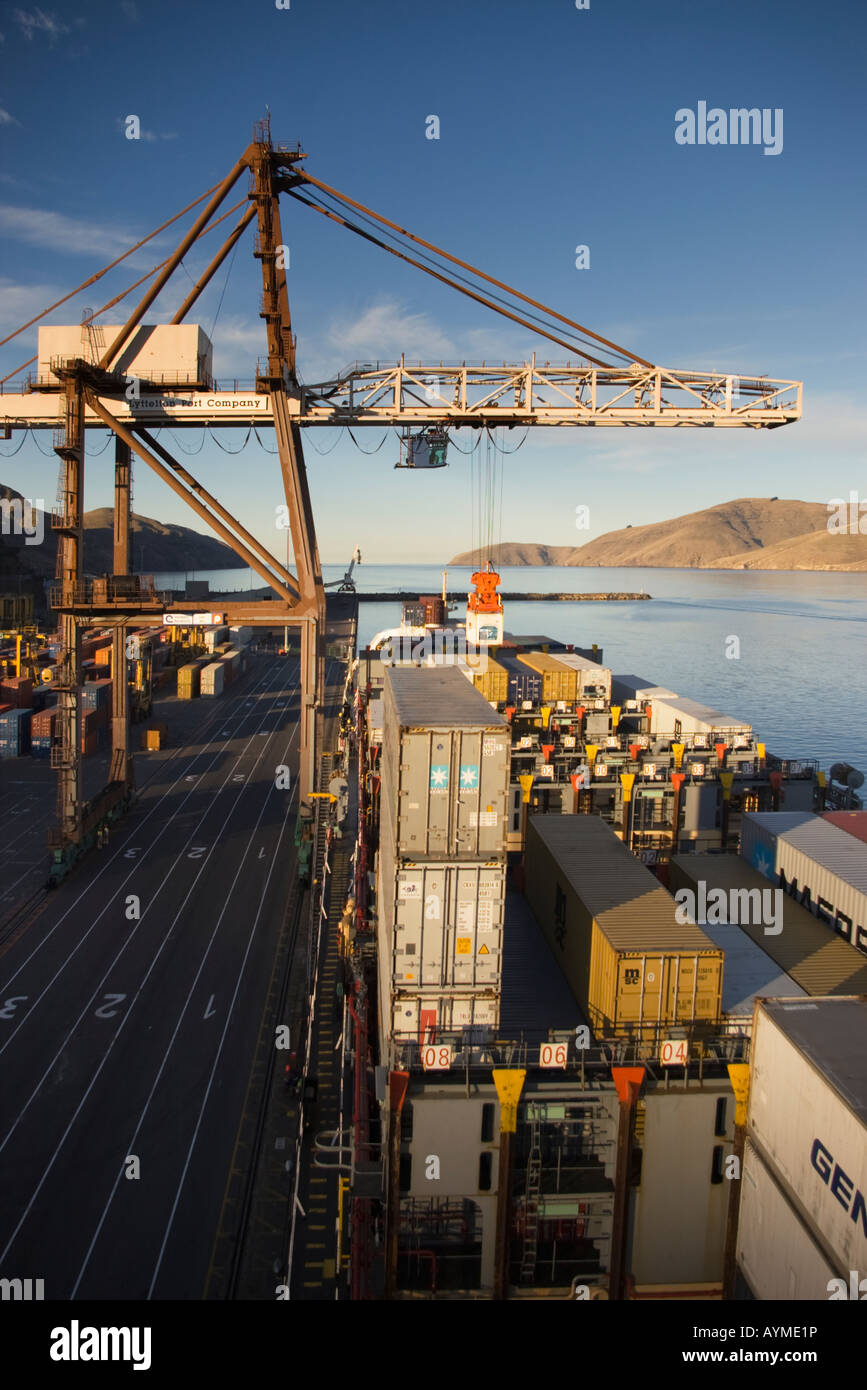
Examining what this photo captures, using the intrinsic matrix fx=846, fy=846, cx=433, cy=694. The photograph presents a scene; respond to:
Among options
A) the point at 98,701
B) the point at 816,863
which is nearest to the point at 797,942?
the point at 816,863

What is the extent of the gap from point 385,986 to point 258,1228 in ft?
19.3

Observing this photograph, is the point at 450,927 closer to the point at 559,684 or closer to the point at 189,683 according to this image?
the point at 559,684

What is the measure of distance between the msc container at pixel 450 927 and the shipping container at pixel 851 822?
11.7 meters

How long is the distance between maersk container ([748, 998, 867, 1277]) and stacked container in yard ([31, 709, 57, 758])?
5155 cm

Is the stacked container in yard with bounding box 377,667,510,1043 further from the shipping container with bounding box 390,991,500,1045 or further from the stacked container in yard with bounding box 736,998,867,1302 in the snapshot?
the stacked container in yard with bounding box 736,998,867,1302

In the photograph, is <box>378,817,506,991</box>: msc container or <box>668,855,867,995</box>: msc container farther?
<box>668,855,867,995</box>: msc container

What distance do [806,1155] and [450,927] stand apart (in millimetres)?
5848

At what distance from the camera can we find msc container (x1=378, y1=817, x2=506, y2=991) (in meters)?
13.8

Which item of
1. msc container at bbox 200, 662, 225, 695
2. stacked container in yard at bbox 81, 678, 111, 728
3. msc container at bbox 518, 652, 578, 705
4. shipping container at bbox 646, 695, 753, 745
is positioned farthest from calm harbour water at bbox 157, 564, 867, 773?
stacked container in yard at bbox 81, 678, 111, 728

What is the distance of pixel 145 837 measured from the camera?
39.1 meters

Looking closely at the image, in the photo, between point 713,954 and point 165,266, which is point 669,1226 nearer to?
point 713,954

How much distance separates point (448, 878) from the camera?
13.8 metres
